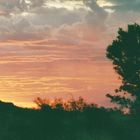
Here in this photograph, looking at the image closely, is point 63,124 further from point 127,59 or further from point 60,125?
point 127,59

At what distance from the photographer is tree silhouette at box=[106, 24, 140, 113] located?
83938 mm

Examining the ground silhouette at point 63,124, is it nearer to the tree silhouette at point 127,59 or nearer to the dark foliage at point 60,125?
the dark foliage at point 60,125

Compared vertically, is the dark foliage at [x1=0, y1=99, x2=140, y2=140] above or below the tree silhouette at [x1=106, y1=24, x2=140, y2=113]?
below

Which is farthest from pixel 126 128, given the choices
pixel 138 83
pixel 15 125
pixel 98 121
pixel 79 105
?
pixel 138 83

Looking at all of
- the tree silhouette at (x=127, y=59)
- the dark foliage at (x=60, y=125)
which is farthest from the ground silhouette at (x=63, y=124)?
the tree silhouette at (x=127, y=59)

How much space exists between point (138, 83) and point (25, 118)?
1298 inches

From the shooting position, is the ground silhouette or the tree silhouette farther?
the tree silhouette

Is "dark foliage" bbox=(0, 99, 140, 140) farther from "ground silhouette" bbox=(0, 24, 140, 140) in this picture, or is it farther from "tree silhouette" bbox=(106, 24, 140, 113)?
"tree silhouette" bbox=(106, 24, 140, 113)

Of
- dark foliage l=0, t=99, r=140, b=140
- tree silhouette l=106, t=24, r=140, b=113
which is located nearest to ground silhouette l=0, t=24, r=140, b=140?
dark foliage l=0, t=99, r=140, b=140

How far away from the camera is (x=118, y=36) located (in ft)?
283

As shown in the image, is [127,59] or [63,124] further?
[127,59]

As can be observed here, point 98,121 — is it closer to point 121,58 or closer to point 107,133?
point 107,133

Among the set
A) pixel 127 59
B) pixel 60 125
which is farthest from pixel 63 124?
pixel 127 59

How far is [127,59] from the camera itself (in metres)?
85.2
